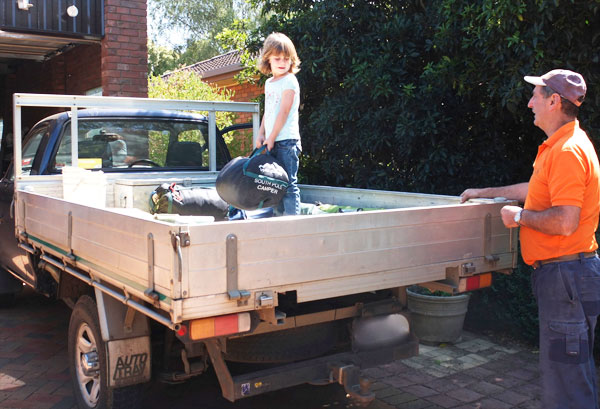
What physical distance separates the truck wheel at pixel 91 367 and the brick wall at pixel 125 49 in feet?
20.0

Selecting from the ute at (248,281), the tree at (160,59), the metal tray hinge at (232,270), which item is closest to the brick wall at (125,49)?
the ute at (248,281)

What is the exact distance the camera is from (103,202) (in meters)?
4.97

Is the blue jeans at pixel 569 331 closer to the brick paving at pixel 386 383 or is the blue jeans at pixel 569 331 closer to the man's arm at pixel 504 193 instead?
the man's arm at pixel 504 193

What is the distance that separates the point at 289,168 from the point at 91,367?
1839 millimetres

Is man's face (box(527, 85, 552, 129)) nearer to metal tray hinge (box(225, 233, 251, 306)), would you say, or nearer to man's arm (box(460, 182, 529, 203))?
man's arm (box(460, 182, 529, 203))

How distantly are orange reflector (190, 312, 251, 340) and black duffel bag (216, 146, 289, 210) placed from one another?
3.90 feet

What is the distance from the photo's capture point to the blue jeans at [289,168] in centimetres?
432

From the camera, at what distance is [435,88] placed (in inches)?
237

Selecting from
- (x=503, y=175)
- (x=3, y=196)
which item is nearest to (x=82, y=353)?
(x=3, y=196)

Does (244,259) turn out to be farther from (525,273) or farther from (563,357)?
(525,273)

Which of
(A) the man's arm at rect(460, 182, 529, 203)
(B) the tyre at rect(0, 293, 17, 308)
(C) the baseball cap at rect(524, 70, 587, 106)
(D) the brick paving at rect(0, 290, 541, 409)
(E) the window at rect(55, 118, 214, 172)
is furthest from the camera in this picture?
(B) the tyre at rect(0, 293, 17, 308)

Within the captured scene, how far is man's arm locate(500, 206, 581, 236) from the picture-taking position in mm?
3013

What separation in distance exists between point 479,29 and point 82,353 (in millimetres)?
3859

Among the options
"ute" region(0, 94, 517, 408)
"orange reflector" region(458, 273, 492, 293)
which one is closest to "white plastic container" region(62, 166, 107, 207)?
"ute" region(0, 94, 517, 408)
